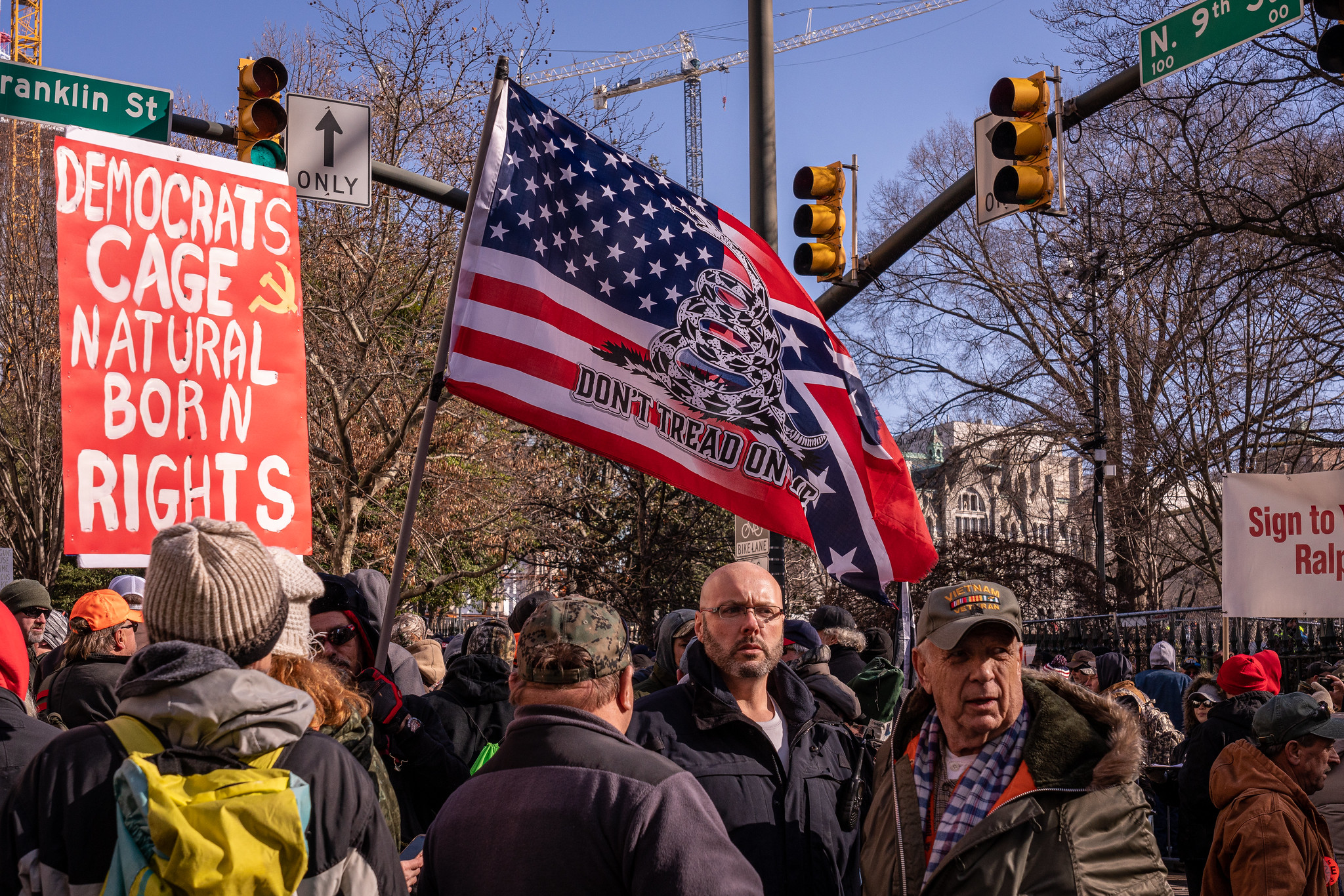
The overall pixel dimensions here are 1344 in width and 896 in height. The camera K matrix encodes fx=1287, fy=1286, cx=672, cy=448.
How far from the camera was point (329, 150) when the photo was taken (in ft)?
26.3

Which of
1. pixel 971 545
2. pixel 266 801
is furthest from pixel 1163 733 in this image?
pixel 971 545

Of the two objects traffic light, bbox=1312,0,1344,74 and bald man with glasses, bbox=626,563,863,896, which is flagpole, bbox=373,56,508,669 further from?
traffic light, bbox=1312,0,1344,74

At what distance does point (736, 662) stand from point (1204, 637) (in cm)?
1304

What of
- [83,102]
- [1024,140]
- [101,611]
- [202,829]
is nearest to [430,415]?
[101,611]

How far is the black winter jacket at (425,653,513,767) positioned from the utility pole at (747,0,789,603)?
326cm

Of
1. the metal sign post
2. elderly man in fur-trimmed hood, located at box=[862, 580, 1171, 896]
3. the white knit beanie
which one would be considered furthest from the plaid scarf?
the metal sign post

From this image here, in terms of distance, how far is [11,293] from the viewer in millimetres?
21469

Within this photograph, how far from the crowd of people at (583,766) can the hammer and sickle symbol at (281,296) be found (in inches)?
46.5

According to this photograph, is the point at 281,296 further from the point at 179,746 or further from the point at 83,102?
the point at 179,746

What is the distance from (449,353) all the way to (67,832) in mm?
2988

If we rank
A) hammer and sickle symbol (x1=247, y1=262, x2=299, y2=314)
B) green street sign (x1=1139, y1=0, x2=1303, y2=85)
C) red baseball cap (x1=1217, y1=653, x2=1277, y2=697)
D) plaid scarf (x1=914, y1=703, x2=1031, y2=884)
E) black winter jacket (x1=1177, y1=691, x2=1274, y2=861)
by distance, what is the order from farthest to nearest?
green street sign (x1=1139, y1=0, x2=1303, y2=85), red baseball cap (x1=1217, y1=653, x2=1277, y2=697), black winter jacket (x1=1177, y1=691, x2=1274, y2=861), hammer and sickle symbol (x1=247, y1=262, x2=299, y2=314), plaid scarf (x1=914, y1=703, x2=1031, y2=884)

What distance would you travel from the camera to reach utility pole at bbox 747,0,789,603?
30.2 ft

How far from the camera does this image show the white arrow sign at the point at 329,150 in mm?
7891

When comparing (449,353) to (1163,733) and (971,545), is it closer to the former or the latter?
(1163,733)
